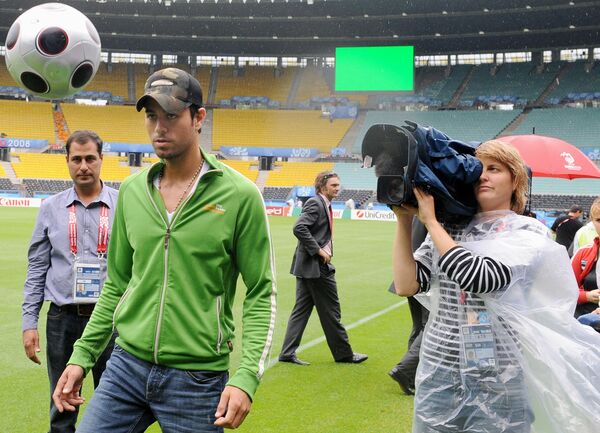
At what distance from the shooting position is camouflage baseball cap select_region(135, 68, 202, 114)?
2.77m

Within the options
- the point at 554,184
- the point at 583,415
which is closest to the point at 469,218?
the point at 583,415

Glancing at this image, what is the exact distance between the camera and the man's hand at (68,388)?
289 centimetres

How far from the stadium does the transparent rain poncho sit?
26.8 metres

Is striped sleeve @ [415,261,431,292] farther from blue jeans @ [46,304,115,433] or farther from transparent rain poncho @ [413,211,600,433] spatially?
blue jeans @ [46,304,115,433]

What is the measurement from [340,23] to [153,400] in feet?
155

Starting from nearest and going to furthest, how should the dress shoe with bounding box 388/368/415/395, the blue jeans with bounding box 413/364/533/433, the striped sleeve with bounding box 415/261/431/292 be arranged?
the blue jeans with bounding box 413/364/533/433 < the striped sleeve with bounding box 415/261/431/292 < the dress shoe with bounding box 388/368/415/395

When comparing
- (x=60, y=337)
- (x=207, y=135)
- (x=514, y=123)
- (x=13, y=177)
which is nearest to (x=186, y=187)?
(x=60, y=337)

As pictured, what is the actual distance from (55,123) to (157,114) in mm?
55679

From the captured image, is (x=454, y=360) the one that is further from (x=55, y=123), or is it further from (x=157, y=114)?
(x=55, y=123)

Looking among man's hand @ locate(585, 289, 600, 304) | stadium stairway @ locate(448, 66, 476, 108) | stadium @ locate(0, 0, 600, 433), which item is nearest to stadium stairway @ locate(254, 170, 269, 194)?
stadium @ locate(0, 0, 600, 433)

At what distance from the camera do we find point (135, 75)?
5959 centimetres

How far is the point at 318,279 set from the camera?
25.2 ft

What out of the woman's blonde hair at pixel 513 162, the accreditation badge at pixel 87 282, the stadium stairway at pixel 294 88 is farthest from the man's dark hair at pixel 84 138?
the stadium stairway at pixel 294 88

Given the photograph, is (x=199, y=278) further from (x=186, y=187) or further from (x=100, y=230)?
(x=100, y=230)
